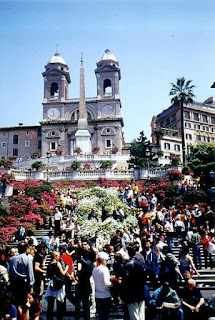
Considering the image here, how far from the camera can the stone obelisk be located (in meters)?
71.4

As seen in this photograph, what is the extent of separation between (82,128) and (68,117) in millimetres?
9556

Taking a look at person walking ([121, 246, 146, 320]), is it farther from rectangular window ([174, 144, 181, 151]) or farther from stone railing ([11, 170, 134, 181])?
rectangular window ([174, 144, 181, 151])

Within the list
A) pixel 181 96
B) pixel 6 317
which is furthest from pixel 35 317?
pixel 181 96

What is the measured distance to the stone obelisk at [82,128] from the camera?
71438mm

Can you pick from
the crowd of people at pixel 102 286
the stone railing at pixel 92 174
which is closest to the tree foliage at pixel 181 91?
the stone railing at pixel 92 174

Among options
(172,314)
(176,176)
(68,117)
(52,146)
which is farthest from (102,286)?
(68,117)

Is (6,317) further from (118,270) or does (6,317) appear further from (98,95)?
(98,95)

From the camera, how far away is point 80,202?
27766 mm

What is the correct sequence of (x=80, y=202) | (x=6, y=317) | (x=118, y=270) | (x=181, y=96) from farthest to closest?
1. (x=181, y=96)
2. (x=80, y=202)
3. (x=118, y=270)
4. (x=6, y=317)

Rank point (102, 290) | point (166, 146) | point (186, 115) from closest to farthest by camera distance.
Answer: point (102, 290)
point (166, 146)
point (186, 115)

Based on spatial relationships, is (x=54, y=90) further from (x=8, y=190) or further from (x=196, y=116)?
(x=8, y=190)

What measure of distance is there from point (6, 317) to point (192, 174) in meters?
30.8

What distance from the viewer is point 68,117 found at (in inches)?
3270

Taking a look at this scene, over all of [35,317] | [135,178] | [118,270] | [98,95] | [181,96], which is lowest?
[35,317]
